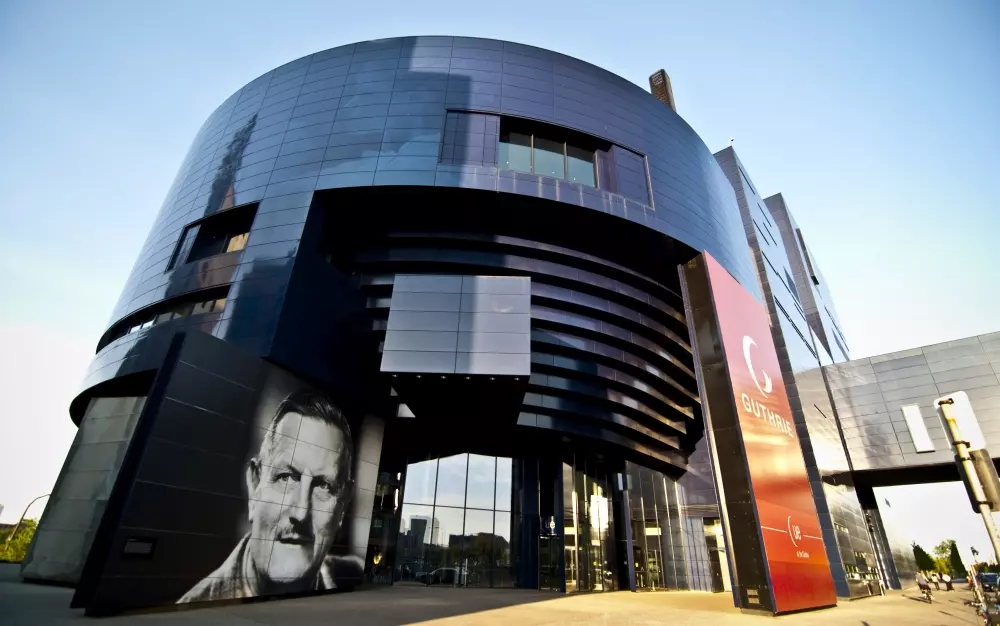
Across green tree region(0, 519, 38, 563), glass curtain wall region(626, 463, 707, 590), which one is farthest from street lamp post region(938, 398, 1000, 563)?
green tree region(0, 519, 38, 563)

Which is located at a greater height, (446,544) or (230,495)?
(230,495)

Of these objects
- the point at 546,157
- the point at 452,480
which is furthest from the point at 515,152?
the point at 452,480

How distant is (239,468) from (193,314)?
9397mm

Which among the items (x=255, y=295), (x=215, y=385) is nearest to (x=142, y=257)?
(x=255, y=295)

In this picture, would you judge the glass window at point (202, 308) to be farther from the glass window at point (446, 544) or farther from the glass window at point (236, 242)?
the glass window at point (446, 544)

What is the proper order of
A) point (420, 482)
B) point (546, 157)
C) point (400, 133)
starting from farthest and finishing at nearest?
1. point (420, 482)
2. point (546, 157)
3. point (400, 133)

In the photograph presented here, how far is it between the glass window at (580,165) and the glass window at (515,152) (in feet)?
8.32

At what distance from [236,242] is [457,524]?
19637mm

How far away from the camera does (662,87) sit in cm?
4819

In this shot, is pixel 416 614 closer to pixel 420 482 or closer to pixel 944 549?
pixel 420 482

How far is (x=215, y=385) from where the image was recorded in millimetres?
15117

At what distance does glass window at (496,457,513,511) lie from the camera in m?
27.8

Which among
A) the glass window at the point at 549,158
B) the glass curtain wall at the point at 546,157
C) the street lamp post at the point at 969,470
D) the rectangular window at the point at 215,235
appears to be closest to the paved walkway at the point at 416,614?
the street lamp post at the point at 969,470

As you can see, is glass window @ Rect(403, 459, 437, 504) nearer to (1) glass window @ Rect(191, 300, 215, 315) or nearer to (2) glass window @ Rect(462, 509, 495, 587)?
(2) glass window @ Rect(462, 509, 495, 587)
